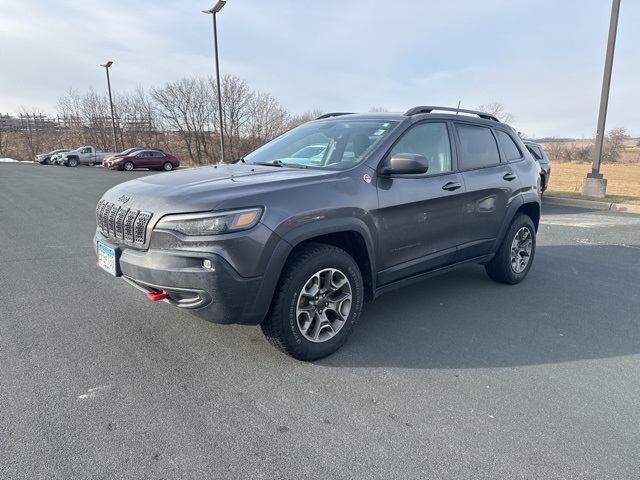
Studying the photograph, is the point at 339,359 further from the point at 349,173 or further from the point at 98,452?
the point at 98,452

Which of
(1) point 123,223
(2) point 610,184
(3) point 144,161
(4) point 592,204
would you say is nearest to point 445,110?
(1) point 123,223

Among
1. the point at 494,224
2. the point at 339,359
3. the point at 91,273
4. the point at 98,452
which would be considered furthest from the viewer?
the point at 91,273

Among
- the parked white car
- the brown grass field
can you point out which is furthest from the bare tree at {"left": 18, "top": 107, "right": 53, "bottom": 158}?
the brown grass field

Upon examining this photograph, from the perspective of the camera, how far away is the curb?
11.3 metres

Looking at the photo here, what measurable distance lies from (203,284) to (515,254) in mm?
3837

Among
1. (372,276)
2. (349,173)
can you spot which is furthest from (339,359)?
(349,173)

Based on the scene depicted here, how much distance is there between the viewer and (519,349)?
133 inches

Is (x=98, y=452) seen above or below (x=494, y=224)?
below

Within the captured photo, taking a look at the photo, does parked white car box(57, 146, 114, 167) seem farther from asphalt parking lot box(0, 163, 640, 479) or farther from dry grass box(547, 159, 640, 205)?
asphalt parking lot box(0, 163, 640, 479)

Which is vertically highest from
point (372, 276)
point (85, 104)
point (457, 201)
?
point (85, 104)

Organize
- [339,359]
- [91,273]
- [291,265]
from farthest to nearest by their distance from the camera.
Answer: [91,273], [339,359], [291,265]

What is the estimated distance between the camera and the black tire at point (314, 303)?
2.89m

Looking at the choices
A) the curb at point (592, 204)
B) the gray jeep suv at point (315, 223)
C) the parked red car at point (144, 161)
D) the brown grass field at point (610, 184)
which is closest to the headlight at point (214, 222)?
the gray jeep suv at point (315, 223)

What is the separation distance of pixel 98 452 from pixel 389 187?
256 centimetres
